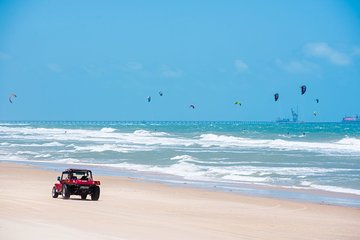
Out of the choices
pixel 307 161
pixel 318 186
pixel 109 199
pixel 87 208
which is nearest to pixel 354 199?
pixel 318 186

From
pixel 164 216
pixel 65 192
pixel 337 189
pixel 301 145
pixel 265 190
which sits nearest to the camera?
pixel 164 216

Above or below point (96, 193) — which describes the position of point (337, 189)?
below

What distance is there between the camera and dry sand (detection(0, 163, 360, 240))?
1201 centimetres

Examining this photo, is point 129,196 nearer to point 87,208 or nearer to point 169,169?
point 87,208

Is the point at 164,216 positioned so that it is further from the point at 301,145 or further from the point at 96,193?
the point at 301,145

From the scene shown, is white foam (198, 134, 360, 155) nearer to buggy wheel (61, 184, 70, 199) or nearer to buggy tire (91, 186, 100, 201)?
buggy tire (91, 186, 100, 201)

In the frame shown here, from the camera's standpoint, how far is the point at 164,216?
594 inches

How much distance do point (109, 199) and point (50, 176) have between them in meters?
8.77

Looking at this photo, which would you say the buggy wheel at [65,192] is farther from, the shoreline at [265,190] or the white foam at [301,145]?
the white foam at [301,145]

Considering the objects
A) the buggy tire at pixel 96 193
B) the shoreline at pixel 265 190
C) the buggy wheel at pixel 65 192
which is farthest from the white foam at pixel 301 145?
the buggy wheel at pixel 65 192

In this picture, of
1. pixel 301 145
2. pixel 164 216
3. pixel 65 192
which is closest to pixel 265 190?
pixel 65 192

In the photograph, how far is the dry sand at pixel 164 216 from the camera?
12008 millimetres

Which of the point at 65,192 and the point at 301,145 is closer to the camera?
the point at 65,192

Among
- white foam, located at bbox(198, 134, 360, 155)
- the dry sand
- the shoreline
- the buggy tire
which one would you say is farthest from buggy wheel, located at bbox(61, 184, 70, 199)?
white foam, located at bbox(198, 134, 360, 155)
